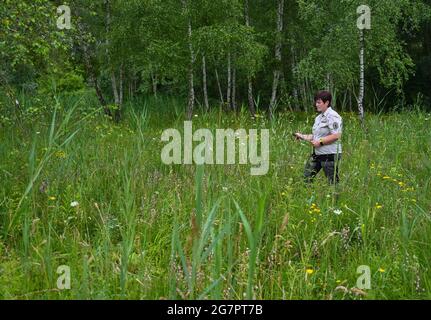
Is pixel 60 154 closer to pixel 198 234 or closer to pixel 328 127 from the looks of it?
pixel 328 127

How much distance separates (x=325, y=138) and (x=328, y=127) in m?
0.16

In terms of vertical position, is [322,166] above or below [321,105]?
below

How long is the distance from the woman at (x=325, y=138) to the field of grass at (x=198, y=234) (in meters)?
0.27

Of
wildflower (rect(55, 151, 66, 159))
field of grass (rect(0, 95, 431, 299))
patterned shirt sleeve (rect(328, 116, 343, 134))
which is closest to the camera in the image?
field of grass (rect(0, 95, 431, 299))

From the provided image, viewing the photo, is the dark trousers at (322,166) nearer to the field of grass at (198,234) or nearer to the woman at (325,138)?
the woman at (325,138)

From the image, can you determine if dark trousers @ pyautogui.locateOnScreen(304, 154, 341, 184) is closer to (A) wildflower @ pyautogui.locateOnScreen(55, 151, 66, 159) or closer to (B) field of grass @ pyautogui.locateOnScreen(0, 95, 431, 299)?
(B) field of grass @ pyautogui.locateOnScreen(0, 95, 431, 299)

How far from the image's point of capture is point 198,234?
1718 mm

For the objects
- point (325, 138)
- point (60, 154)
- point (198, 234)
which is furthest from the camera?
point (325, 138)

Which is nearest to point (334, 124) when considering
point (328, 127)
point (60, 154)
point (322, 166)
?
point (328, 127)

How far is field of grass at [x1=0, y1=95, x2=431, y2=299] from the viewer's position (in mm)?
2240

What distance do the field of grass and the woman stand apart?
0.27 meters

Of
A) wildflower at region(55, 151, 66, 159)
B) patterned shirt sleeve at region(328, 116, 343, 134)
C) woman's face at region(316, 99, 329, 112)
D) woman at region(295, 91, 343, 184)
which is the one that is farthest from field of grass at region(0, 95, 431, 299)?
woman's face at region(316, 99, 329, 112)

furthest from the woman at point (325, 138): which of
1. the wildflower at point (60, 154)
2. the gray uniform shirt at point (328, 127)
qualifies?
the wildflower at point (60, 154)
